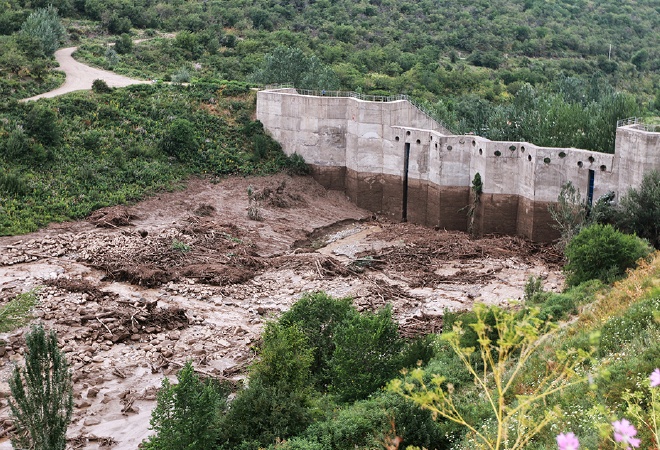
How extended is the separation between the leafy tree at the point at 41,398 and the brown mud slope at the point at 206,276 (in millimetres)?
3323

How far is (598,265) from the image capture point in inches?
1093

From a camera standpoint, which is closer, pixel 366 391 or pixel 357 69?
pixel 366 391

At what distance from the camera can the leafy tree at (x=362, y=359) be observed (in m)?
21.0

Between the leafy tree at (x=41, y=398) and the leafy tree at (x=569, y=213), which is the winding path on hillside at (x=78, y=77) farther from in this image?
the leafy tree at (x=41, y=398)

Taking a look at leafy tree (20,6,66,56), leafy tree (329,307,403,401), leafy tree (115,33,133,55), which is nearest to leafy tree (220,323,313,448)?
leafy tree (329,307,403,401)

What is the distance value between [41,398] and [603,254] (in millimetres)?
17769

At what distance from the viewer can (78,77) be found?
49625 mm

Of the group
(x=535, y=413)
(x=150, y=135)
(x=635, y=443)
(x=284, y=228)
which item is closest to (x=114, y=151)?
(x=150, y=135)

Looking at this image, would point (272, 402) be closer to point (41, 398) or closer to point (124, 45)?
point (41, 398)

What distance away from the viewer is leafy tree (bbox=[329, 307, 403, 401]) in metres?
21.0

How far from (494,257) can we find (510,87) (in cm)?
3655

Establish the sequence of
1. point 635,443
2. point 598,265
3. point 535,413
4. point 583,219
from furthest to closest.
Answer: point 583,219 → point 598,265 → point 535,413 → point 635,443

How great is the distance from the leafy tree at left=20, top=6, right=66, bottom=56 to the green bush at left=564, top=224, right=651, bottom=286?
3615cm

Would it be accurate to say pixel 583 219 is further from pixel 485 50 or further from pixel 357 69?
pixel 485 50
